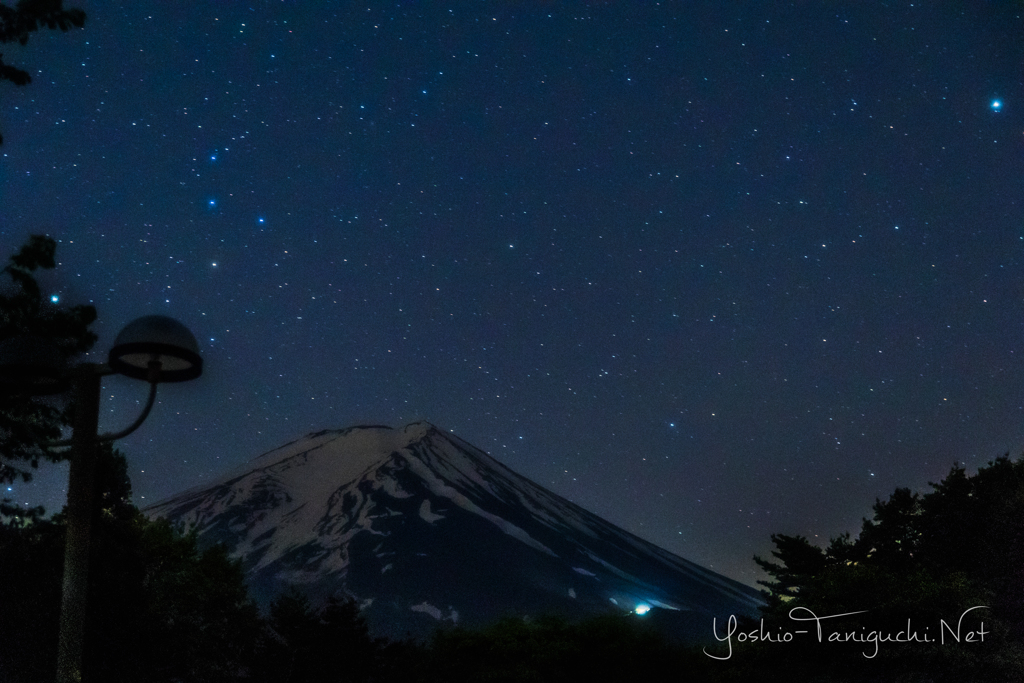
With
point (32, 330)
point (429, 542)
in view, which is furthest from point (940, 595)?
point (429, 542)

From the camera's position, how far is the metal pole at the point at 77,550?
3172mm

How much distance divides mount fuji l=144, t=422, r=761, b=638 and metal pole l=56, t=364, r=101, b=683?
287ft

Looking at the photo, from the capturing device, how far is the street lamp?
127 inches

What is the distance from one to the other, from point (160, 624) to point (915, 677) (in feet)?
59.0

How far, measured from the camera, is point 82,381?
3584 mm

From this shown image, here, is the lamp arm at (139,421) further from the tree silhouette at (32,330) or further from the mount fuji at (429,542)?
the mount fuji at (429,542)

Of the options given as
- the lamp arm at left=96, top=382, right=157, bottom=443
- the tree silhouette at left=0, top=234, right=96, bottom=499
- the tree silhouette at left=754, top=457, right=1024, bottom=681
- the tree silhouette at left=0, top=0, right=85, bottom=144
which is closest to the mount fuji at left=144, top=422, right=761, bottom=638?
the tree silhouette at left=754, top=457, right=1024, bottom=681

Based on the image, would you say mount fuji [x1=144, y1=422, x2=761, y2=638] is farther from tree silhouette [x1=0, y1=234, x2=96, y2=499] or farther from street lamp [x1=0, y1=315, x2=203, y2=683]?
street lamp [x1=0, y1=315, x2=203, y2=683]

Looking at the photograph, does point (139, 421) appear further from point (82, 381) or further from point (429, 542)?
point (429, 542)

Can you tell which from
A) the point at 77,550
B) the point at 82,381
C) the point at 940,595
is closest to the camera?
the point at 77,550

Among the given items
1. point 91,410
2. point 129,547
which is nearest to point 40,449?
point 91,410

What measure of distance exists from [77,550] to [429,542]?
128m

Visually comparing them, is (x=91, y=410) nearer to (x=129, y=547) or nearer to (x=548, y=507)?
(x=129, y=547)

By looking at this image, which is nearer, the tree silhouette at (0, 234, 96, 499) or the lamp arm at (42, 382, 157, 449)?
the lamp arm at (42, 382, 157, 449)
